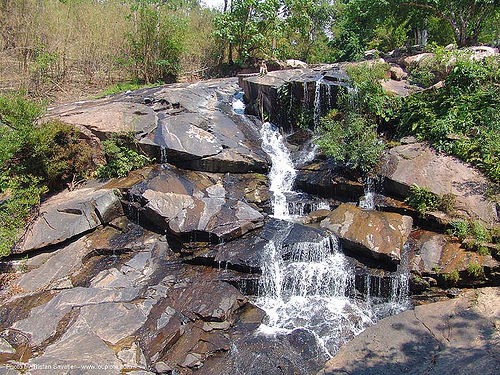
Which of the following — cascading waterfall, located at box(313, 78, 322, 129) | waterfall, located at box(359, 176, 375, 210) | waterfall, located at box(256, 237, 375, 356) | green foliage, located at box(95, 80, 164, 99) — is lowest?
waterfall, located at box(256, 237, 375, 356)

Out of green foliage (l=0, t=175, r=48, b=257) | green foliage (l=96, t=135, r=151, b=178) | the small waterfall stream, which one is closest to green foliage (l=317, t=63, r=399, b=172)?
the small waterfall stream

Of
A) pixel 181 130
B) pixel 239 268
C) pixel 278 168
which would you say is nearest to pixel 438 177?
pixel 278 168

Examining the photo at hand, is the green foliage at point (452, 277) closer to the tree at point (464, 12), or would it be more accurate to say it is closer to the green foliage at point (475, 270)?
the green foliage at point (475, 270)

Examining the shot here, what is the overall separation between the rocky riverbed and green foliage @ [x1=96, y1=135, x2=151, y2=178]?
0.25m

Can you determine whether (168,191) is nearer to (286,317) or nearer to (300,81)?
(286,317)

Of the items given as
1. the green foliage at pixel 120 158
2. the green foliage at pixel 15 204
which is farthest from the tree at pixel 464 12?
the green foliage at pixel 15 204

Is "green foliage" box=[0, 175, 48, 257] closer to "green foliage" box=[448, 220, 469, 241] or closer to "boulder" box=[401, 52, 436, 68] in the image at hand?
"green foliage" box=[448, 220, 469, 241]

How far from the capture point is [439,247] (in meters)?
6.24

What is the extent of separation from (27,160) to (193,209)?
146 inches

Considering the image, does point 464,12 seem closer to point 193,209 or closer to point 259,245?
point 259,245

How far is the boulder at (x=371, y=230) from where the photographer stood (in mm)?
6191

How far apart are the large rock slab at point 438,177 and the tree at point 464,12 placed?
26.2ft

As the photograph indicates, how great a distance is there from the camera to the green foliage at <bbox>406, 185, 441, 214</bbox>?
680 cm

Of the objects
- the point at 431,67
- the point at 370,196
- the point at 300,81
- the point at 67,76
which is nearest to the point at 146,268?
the point at 370,196
